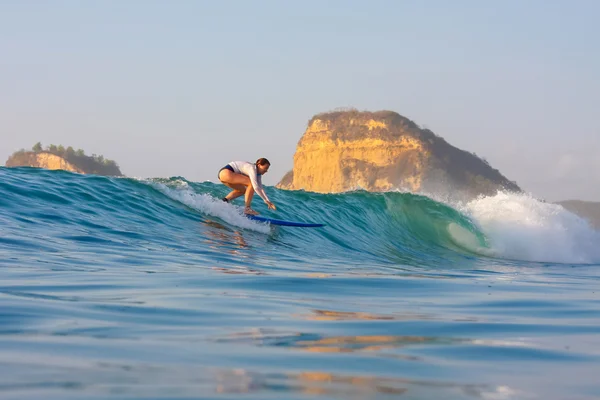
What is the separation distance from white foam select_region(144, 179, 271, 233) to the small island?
47.0 meters

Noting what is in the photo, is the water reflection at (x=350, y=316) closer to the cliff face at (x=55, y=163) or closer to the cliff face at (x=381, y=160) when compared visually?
Result: the cliff face at (x=381, y=160)

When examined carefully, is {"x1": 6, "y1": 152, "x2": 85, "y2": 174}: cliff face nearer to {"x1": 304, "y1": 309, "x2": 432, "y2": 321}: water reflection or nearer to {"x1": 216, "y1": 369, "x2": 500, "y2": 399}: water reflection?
{"x1": 304, "y1": 309, "x2": 432, "y2": 321}: water reflection

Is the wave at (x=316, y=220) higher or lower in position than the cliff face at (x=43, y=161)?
lower

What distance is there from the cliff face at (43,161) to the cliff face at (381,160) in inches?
646

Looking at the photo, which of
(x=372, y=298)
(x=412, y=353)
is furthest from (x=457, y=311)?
(x=412, y=353)

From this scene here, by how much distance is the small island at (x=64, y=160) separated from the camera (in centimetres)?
6156

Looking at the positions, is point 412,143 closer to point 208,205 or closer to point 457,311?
point 208,205

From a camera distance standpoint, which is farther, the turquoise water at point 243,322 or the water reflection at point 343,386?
the turquoise water at point 243,322

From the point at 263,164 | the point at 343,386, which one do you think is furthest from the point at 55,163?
the point at 343,386

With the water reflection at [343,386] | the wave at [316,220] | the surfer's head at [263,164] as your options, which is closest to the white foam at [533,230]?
the wave at [316,220]

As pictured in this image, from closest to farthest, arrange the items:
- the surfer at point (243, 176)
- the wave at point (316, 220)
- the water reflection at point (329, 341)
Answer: the water reflection at point (329, 341)
the wave at point (316, 220)
the surfer at point (243, 176)

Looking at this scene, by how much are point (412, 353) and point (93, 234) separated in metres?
7.89

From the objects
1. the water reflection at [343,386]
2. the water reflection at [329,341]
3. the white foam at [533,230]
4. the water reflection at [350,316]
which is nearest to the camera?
the water reflection at [343,386]

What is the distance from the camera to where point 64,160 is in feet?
203
